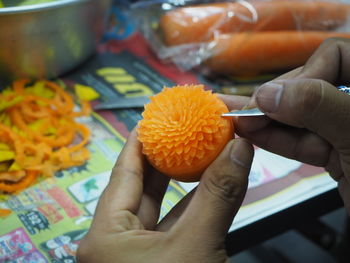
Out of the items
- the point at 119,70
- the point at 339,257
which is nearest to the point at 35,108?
the point at 119,70

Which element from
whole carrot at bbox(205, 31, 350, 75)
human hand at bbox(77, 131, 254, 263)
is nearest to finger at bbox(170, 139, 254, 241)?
human hand at bbox(77, 131, 254, 263)

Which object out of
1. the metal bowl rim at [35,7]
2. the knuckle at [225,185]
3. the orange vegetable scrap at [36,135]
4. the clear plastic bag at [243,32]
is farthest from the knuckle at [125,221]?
the clear plastic bag at [243,32]

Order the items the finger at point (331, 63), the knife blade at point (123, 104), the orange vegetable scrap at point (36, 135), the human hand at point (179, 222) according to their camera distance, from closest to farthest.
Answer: the human hand at point (179, 222) → the finger at point (331, 63) → the orange vegetable scrap at point (36, 135) → the knife blade at point (123, 104)

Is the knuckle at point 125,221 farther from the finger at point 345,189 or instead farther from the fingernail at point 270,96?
the finger at point 345,189

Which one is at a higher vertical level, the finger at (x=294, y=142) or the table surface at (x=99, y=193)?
the finger at (x=294, y=142)

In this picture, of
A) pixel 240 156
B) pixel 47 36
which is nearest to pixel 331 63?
pixel 240 156

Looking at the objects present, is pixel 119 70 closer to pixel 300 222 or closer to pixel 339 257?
pixel 300 222
